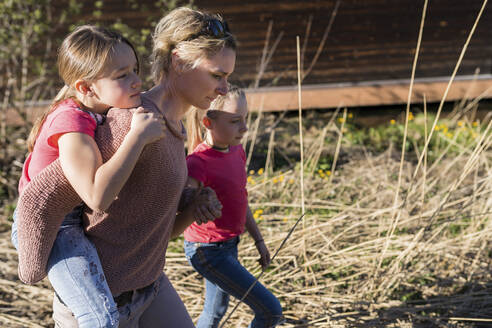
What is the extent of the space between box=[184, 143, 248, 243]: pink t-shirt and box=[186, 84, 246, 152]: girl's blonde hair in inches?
2.6

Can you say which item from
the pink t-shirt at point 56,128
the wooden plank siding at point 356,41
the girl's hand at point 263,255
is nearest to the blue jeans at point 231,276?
the girl's hand at point 263,255

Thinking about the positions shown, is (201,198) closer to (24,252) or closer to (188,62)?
(188,62)

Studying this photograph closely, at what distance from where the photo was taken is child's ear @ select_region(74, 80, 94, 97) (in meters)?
1.40

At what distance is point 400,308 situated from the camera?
8.63 ft

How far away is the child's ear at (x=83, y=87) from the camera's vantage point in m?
1.40

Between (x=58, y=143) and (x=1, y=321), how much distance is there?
72.6 inches

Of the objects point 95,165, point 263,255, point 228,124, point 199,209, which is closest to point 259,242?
point 263,255

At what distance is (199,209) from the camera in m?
1.63

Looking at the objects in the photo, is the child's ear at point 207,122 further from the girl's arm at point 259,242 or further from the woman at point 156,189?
the woman at point 156,189

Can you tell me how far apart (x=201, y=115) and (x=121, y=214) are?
797 mm

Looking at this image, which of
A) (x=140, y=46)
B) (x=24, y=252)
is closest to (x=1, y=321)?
(x=24, y=252)

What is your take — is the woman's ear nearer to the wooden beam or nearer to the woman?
the woman

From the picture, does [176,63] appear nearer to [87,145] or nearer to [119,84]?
[119,84]

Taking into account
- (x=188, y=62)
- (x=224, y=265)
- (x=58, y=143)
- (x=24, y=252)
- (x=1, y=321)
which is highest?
(x=188, y=62)
